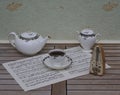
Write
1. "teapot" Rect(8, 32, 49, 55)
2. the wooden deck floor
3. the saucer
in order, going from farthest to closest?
1. "teapot" Rect(8, 32, 49, 55)
2. the saucer
3. the wooden deck floor

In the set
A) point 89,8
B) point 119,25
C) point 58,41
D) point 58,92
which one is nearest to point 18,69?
point 58,92

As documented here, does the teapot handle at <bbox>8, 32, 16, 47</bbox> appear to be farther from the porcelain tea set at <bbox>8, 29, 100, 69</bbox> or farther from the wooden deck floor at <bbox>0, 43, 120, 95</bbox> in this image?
the wooden deck floor at <bbox>0, 43, 120, 95</bbox>

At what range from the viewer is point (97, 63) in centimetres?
105

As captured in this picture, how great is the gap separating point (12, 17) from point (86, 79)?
22.4 inches

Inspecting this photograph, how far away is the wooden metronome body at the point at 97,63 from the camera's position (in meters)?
1.04

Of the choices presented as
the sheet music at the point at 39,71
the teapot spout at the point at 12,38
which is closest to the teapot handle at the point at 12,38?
the teapot spout at the point at 12,38

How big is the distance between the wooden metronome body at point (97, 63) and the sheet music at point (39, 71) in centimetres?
4

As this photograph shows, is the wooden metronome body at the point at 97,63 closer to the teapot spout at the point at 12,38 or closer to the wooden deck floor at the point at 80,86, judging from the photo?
the wooden deck floor at the point at 80,86

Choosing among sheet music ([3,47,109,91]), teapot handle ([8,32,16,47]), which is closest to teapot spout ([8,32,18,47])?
teapot handle ([8,32,16,47])

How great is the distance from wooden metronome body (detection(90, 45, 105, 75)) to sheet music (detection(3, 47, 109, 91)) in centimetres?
4

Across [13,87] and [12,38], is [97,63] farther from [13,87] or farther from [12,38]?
[12,38]

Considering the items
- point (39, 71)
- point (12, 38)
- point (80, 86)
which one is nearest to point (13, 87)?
point (39, 71)

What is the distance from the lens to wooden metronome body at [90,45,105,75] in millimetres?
1042

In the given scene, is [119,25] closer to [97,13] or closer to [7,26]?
[97,13]
